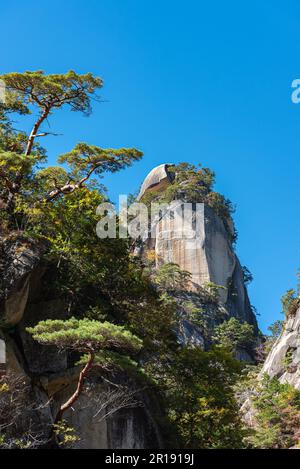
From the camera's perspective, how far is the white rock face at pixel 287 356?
1841 centimetres

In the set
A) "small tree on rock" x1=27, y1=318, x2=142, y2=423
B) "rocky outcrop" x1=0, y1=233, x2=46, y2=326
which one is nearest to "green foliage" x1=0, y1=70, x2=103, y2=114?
"rocky outcrop" x1=0, y1=233, x2=46, y2=326

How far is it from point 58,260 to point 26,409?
354 cm

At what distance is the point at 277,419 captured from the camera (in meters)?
14.5

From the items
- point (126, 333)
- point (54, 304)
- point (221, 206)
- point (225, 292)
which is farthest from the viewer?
point (221, 206)

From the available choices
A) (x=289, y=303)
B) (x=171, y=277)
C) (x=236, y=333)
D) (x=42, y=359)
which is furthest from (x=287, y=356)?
(x=171, y=277)

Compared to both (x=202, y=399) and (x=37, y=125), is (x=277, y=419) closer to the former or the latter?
(x=202, y=399)

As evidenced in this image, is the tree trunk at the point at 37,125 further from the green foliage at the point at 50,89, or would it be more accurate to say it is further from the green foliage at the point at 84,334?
the green foliage at the point at 84,334

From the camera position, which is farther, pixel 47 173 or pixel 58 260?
pixel 47 173

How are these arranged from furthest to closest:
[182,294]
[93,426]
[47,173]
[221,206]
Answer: [221,206] < [182,294] < [47,173] < [93,426]

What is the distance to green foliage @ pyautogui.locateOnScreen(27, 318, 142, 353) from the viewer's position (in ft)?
29.3

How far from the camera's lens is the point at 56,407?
11484mm
